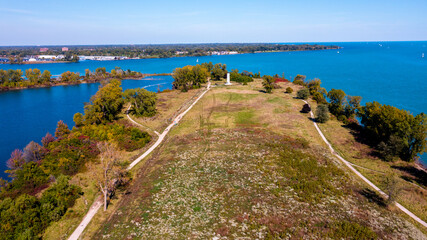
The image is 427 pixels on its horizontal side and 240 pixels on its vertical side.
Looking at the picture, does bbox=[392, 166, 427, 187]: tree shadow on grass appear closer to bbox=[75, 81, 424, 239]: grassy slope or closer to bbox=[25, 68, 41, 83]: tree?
bbox=[75, 81, 424, 239]: grassy slope

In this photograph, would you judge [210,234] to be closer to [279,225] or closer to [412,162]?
[279,225]

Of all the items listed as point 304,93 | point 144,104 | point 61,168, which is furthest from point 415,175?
point 144,104

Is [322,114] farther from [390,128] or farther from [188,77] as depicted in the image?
[188,77]

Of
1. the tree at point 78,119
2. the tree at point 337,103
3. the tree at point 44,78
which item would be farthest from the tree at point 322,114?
the tree at point 44,78

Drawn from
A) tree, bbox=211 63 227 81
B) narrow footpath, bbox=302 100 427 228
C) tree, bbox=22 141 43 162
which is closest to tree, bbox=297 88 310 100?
narrow footpath, bbox=302 100 427 228

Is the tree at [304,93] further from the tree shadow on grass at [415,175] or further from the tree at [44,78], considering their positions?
the tree at [44,78]

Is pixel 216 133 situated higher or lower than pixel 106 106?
lower

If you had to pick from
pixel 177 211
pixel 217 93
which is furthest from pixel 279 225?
pixel 217 93
